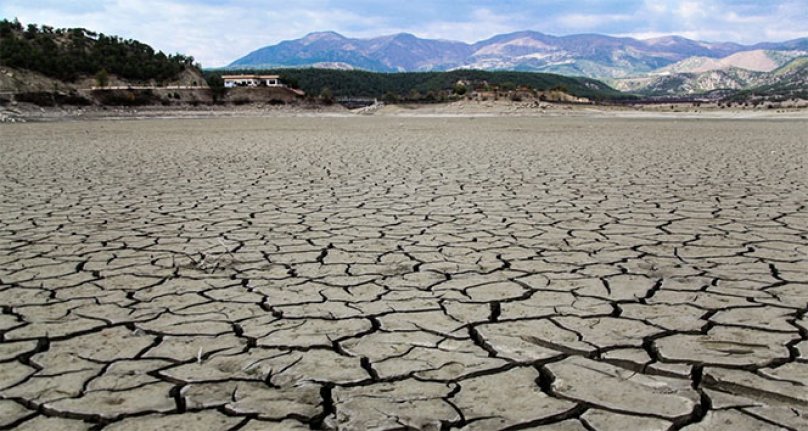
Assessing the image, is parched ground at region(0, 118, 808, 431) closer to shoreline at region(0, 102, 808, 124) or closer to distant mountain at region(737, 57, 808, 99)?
shoreline at region(0, 102, 808, 124)

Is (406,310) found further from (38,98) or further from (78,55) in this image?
(78,55)

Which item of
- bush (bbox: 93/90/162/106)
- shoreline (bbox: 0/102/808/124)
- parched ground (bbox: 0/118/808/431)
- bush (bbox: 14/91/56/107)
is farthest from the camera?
bush (bbox: 93/90/162/106)

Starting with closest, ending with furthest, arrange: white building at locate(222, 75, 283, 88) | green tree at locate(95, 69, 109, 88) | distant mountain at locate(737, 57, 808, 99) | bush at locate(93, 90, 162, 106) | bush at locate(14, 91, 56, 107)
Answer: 1. bush at locate(14, 91, 56, 107)
2. bush at locate(93, 90, 162, 106)
3. green tree at locate(95, 69, 109, 88)
4. white building at locate(222, 75, 283, 88)
5. distant mountain at locate(737, 57, 808, 99)

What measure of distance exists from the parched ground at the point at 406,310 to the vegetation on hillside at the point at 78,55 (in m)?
51.5

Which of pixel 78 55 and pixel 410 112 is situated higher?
pixel 78 55

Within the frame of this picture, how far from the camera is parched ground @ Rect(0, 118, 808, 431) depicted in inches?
73.3

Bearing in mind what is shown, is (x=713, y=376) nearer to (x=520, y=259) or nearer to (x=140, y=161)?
(x=520, y=259)

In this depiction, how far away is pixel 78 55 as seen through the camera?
56.2 metres

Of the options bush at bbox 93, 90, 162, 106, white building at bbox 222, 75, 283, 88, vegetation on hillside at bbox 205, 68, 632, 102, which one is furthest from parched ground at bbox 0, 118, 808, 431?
vegetation on hillside at bbox 205, 68, 632, 102

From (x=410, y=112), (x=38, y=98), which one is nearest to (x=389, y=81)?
(x=410, y=112)

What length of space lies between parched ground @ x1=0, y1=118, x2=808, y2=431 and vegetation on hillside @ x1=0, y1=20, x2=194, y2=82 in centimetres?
5150

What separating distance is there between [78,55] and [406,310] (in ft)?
202

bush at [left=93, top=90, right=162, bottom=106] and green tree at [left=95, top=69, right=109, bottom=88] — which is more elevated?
green tree at [left=95, top=69, right=109, bottom=88]

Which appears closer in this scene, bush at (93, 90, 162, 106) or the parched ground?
the parched ground
